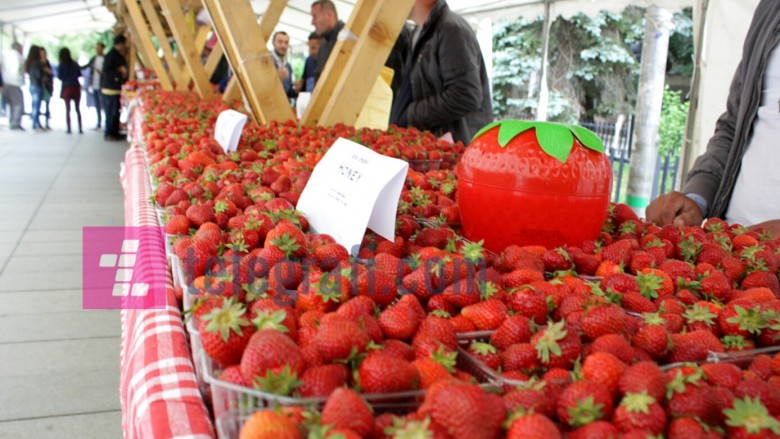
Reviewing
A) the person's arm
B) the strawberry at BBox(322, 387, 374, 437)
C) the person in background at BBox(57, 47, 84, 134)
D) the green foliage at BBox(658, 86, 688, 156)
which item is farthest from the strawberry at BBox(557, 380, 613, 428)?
the person in background at BBox(57, 47, 84, 134)

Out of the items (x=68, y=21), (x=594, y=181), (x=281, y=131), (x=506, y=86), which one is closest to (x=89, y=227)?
(x=281, y=131)

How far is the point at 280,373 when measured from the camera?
688mm

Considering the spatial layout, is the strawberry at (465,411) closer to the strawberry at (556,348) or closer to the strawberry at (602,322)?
the strawberry at (556,348)

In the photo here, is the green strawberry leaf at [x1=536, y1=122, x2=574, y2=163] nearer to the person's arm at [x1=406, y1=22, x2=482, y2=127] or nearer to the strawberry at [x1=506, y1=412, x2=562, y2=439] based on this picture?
the strawberry at [x1=506, y1=412, x2=562, y2=439]

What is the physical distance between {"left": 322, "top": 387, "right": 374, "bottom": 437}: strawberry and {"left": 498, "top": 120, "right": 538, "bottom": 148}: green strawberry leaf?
33.1 inches

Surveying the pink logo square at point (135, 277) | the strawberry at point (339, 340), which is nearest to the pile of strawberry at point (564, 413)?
the strawberry at point (339, 340)

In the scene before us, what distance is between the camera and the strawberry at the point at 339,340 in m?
0.76

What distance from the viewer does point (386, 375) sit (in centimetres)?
71

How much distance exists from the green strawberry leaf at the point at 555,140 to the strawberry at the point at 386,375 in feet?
2.40

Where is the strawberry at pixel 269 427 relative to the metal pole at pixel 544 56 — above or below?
below

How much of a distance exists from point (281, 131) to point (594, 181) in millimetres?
1780

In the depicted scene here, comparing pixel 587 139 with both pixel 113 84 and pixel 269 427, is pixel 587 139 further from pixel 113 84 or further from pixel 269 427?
pixel 113 84

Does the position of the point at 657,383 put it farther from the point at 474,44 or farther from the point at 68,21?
the point at 68,21

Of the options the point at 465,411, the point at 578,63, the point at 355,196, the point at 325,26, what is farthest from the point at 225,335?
the point at 578,63
